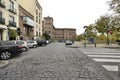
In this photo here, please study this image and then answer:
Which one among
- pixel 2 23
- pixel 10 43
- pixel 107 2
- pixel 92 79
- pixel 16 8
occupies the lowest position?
pixel 92 79

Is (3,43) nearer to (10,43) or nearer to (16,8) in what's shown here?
(10,43)

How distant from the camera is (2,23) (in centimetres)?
2859

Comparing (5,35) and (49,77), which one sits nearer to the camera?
(49,77)

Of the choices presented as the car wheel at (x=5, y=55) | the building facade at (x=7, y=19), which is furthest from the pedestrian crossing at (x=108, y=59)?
the building facade at (x=7, y=19)

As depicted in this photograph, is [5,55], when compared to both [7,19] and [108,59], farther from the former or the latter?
[7,19]

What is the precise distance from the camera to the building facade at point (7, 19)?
2911 cm

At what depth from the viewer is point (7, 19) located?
1241 inches

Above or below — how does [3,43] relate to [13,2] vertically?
below

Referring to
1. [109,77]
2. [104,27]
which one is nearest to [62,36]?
[104,27]

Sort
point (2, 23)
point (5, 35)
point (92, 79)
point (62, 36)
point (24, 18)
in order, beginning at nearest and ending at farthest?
point (92, 79) < point (2, 23) < point (5, 35) < point (24, 18) < point (62, 36)

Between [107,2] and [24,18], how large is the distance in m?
27.5

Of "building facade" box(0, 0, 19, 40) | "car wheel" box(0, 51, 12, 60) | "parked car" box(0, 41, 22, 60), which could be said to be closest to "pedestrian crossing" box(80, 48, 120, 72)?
"parked car" box(0, 41, 22, 60)

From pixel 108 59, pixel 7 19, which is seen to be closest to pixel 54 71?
pixel 108 59

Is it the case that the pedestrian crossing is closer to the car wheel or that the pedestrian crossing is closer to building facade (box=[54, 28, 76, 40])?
the car wheel
